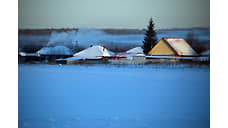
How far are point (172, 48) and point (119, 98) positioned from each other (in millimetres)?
949

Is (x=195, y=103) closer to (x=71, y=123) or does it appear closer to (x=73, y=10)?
(x=71, y=123)

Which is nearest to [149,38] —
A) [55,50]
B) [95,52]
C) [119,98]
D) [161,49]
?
[161,49]

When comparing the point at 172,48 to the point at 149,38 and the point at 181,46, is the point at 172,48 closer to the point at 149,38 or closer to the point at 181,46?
the point at 181,46

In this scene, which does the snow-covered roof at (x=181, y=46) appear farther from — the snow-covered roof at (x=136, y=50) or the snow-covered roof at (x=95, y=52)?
the snow-covered roof at (x=95, y=52)

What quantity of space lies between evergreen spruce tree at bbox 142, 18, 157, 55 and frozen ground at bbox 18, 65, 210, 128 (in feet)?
0.79

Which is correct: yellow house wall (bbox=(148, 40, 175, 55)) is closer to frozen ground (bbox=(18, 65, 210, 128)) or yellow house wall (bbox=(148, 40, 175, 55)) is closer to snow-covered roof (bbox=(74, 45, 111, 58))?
frozen ground (bbox=(18, 65, 210, 128))

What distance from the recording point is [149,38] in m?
2.94

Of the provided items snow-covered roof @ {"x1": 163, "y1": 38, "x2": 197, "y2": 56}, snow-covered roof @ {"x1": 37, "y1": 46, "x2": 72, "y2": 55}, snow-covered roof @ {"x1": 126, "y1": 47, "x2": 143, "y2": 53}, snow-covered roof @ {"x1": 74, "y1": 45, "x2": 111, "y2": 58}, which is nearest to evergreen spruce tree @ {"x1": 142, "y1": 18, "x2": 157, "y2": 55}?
snow-covered roof @ {"x1": 126, "y1": 47, "x2": 143, "y2": 53}

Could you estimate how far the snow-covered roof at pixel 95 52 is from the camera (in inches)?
117

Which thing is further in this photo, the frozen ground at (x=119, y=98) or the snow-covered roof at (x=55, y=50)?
the snow-covered roof at (x=55, y=50)

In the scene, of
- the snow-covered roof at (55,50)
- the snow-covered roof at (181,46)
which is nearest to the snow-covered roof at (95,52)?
the snow-covered roof at (55,50)

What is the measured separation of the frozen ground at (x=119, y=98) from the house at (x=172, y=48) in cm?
17

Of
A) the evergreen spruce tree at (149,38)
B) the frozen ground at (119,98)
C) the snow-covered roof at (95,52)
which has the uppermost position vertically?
the evergreen spruce tree at (149,38)

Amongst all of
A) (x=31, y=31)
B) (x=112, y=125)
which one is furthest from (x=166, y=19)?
(x=31, y=31)
